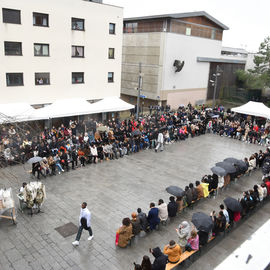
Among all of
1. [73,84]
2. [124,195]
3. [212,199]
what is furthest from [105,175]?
[73,84]

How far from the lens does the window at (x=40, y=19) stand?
21.0 meters

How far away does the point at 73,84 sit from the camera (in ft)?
79.7

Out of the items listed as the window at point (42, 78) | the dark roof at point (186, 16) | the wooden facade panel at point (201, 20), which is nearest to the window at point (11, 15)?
the window at point (42, 78)

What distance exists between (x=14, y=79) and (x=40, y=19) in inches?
196

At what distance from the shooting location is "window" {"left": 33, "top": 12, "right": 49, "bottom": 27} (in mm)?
21034

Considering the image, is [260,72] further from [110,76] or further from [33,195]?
[33,195]

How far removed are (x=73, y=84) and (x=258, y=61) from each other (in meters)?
25.3

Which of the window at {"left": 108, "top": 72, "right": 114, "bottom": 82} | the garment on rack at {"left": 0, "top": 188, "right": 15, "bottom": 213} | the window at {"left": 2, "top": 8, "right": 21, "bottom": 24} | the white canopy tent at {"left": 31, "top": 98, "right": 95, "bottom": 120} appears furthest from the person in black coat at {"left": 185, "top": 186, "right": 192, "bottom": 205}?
the window at {"left": 108, "top": 72, "right": 114, "bottom": 82}

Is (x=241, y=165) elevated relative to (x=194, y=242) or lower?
elevated

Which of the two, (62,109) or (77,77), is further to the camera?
(77,77)

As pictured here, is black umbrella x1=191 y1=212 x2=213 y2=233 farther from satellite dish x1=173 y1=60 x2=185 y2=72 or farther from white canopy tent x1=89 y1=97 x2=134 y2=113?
satellite dish x1=173 y1=60 x2=185 y2=72

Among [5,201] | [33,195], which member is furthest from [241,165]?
[5,201]

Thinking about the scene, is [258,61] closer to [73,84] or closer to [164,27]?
[164,27]

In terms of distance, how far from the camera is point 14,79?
68.1ft
